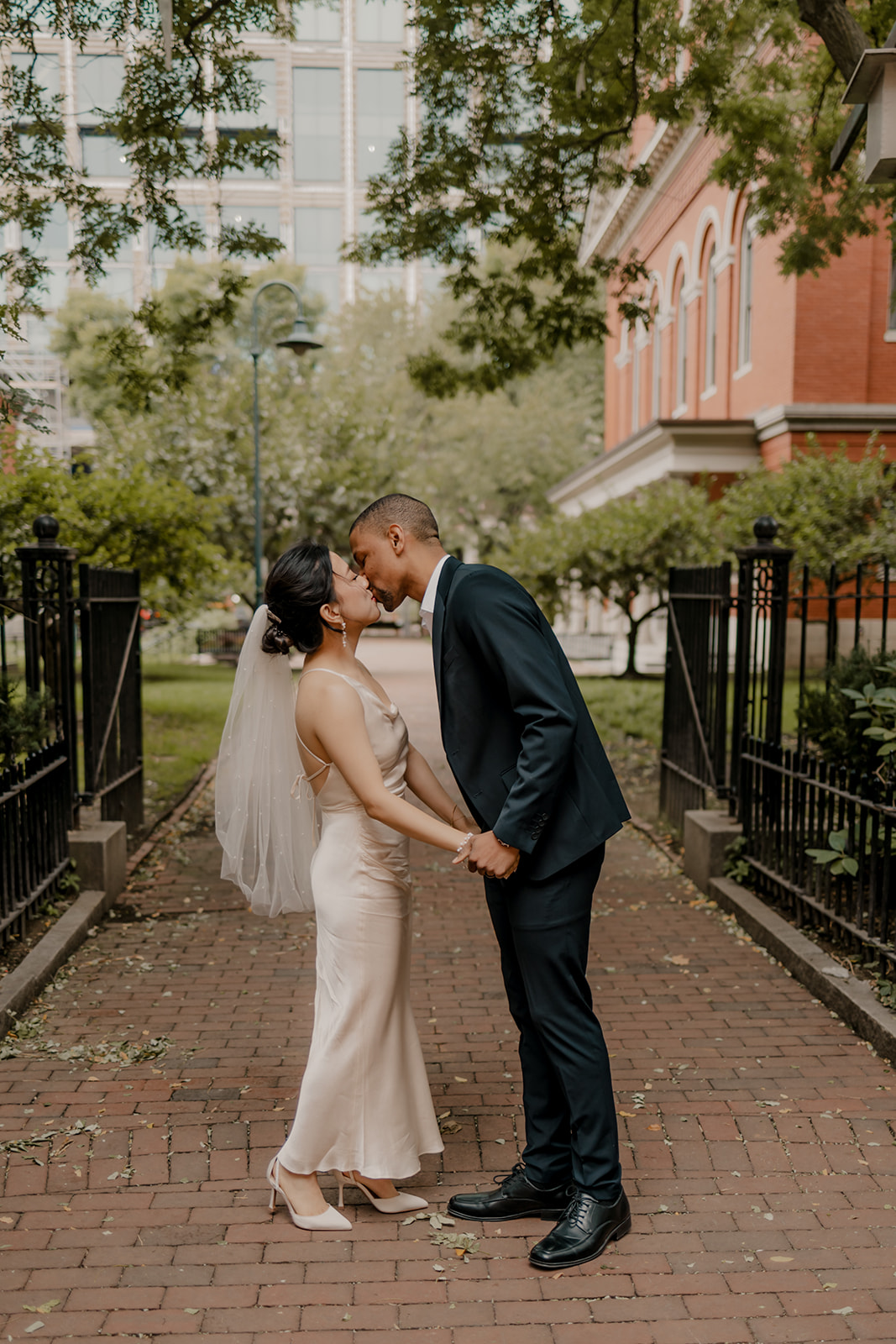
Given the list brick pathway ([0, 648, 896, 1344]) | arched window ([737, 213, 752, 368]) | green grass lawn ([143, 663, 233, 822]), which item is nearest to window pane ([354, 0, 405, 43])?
arched window ([737, 213, 752, 368])

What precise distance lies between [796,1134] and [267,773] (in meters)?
2.20

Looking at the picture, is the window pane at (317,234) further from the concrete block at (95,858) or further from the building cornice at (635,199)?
the concrete block at (95,858)

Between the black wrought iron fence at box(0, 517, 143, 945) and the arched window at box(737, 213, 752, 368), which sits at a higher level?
the arched window at box(737, 213, 752, 368)

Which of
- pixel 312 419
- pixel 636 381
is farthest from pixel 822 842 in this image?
pixel 636 381

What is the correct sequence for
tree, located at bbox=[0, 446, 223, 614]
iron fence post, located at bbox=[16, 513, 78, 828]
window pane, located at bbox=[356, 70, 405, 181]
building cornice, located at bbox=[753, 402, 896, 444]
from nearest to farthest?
1. iron fence post, located at bbox=[16, 513, 78, 828]
2. tree, located at bbox=[0, 446, 223, 614]
3. building cornice, located at bbox=[753, 402, 896, 444]
4. window pane, located at bbox=[356, 70, 405, 181]

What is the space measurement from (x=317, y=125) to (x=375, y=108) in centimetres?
360

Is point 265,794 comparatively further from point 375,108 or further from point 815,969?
point 375,108

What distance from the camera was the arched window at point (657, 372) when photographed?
31.2 m

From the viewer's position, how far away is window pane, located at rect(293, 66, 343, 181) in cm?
6475

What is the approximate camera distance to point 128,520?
1502 centimetres

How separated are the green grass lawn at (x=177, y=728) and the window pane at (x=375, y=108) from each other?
169ft

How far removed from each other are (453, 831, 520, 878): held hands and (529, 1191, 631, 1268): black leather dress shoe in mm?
1006

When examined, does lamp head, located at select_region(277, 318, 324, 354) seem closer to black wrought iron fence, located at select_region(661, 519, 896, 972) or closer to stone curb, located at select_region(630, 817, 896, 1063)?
black wrought iron fence, located at select_region(661, 519, 896, 972)

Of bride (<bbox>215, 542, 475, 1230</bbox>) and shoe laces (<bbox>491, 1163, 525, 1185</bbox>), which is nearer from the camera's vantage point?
bride (<bbox>215, 542, 475, 1230</bbox>)
